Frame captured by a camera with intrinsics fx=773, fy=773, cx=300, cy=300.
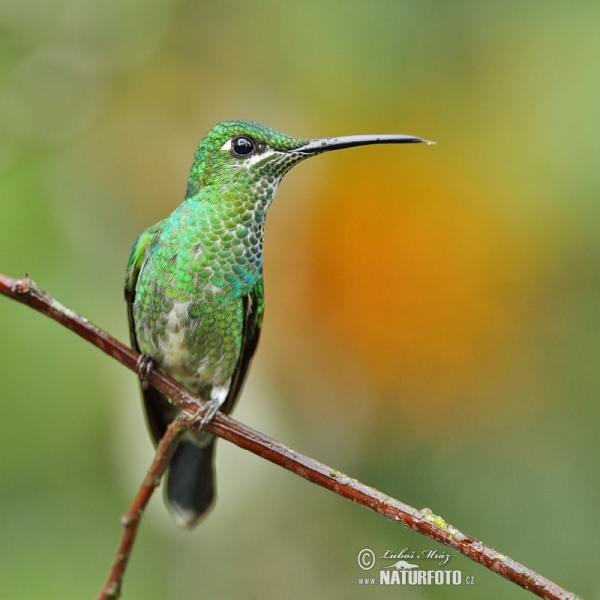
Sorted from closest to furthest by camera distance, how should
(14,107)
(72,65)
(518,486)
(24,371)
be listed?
1. (24,371)
2. (518,486)
3. (14,107)
4. (72,65)

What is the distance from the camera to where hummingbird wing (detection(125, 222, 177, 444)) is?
293 centimetres

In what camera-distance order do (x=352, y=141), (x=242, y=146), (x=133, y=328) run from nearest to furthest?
(x=352, y=141)
(x=242, y=146)
(x=133, y=328)

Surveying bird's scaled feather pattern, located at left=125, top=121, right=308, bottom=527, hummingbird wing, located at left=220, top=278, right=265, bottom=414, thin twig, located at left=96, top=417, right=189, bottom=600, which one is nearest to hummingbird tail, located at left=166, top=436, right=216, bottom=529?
bird's scaled feather pattern, located at left=125, top=121, right=308, bottom=527

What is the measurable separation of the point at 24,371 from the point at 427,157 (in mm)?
2002

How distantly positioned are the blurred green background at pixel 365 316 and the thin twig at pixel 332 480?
103 centimetres

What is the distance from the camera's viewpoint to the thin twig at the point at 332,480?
1831 millimetres

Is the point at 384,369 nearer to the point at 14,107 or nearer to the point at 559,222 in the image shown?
the point at 559,222

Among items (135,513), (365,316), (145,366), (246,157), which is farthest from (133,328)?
(135,513)

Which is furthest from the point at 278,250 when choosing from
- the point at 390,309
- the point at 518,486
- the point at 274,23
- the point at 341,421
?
the point at 518,486

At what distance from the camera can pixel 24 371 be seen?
306 centimetres

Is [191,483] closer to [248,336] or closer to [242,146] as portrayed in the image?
[248,336]

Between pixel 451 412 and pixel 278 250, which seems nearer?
pixel 451 412

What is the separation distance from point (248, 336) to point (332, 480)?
1173 millimetres

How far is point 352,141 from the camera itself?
216cm
